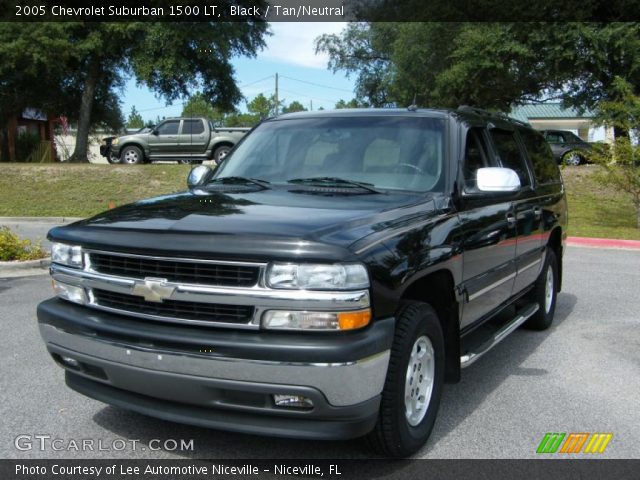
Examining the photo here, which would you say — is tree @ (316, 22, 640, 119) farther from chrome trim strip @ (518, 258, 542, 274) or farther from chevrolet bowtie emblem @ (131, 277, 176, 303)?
chevrolet bowtie emblem @ (131, 277, 176, 303)

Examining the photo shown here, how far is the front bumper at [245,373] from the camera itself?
2842 mm

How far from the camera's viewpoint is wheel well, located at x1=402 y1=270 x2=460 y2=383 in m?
3.81

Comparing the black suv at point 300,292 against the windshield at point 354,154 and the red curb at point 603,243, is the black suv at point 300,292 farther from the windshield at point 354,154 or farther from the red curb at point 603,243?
the red curb at point 603,243

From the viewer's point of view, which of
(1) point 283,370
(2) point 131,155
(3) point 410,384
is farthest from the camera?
(2) point 131,155

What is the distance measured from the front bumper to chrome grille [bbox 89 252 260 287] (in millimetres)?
230

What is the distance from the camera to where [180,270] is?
3096 millimetres

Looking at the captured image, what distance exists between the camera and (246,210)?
3.52 metres

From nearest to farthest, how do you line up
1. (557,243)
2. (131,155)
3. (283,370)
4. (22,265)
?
(283,370), (557,243), (22,265), (131,155)

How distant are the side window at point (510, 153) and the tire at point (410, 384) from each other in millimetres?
2121

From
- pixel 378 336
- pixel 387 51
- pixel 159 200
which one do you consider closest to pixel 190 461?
pixel 378 336

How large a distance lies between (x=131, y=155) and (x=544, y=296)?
1988 centimetres

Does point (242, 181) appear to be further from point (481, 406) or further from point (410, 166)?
point (481, 406)

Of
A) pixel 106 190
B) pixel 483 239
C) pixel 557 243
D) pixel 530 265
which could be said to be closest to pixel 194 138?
pixel 106 190

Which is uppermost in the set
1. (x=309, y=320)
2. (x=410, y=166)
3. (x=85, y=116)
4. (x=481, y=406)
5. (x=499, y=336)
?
(x=85, y=116)
